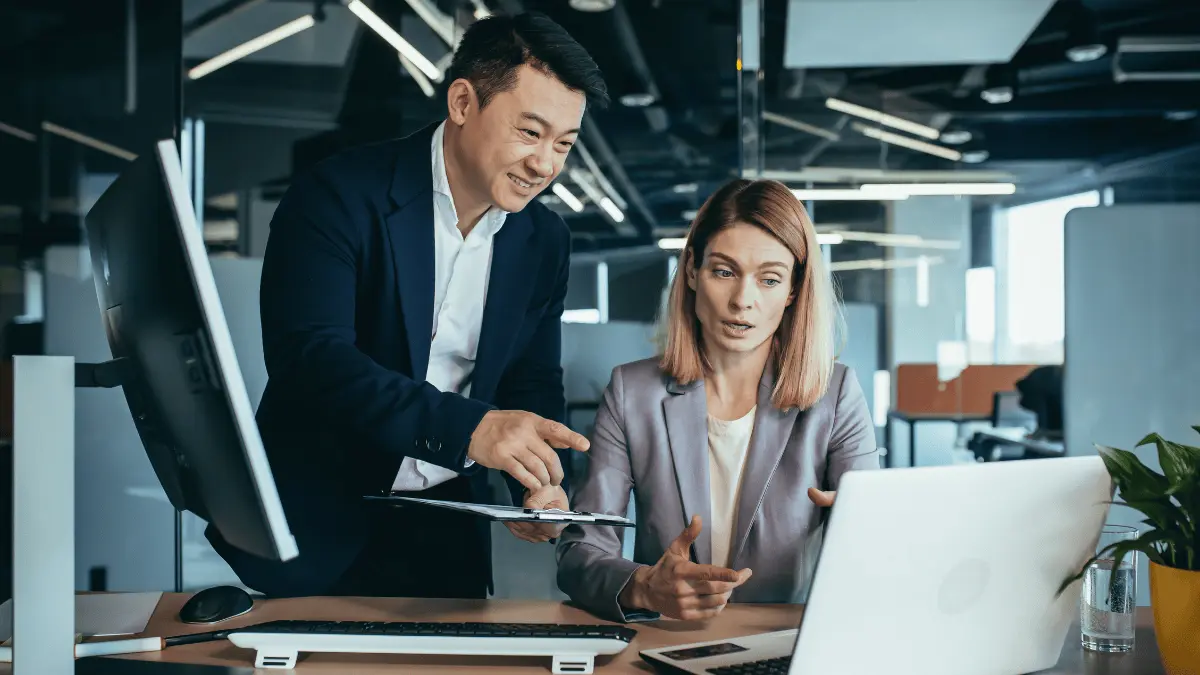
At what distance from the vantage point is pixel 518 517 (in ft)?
3.72

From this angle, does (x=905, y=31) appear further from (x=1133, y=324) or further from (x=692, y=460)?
(x=692, y=460)

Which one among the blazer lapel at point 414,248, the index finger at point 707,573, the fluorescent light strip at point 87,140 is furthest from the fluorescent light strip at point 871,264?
the fluorescent light strip at point 87,140

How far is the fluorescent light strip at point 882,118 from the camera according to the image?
3141 mm

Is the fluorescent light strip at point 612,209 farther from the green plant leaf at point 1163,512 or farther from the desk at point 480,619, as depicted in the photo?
the green plant leaf at point 1163,512

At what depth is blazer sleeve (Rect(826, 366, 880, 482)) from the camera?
1786 mm

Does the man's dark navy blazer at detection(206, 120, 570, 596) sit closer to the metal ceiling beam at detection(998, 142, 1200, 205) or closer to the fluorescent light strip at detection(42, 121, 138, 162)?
the fluorescent light strip at detection(42, 121, 138, 162)

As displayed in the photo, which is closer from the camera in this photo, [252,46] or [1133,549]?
[1133,549]

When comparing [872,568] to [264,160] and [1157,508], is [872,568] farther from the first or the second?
[264,160]

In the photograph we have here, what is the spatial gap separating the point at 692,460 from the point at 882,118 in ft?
6.03

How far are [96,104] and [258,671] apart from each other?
102 inches

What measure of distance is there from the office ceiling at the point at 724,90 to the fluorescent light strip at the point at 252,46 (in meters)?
0.03

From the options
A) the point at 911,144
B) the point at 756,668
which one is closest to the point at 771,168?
the point at 911,144

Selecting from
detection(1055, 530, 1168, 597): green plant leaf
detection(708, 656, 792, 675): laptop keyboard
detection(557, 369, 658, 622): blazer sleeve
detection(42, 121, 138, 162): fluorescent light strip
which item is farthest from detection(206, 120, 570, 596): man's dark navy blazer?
detection(42, 121, 138, 162): fluorescent light strip

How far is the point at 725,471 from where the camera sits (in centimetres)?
184
